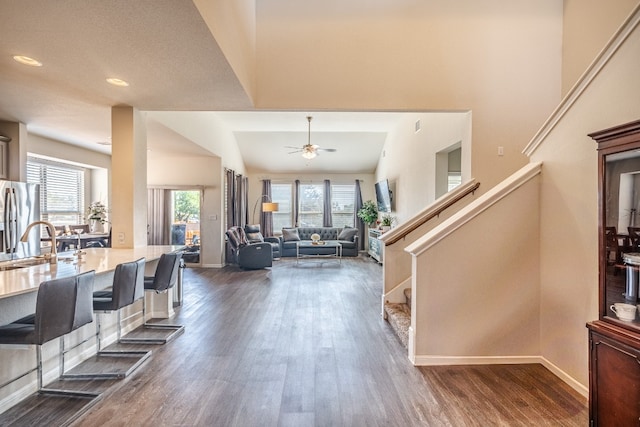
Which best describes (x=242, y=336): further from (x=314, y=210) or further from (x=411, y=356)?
(x=314, y=210)

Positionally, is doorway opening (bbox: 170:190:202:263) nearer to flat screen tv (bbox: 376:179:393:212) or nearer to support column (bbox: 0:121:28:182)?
support column (bbox: 0:121:28:182)

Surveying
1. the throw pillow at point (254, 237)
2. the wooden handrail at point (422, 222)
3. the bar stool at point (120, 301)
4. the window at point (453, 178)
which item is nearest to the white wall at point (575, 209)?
the wooden handrail at point (422, 222)

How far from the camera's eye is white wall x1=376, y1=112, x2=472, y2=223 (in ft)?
15.9

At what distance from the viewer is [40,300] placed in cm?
216

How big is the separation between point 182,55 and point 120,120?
6.28ft

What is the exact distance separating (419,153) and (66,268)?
19.3 feet

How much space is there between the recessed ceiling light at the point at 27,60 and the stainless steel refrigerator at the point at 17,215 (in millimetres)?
2724

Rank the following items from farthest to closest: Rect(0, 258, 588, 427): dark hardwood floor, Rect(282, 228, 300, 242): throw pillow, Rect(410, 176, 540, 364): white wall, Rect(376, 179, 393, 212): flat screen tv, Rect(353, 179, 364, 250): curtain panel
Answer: Rect(353, 179, 364, 250): curtain panel
Rect(282, 228, 300, 242): throw pillow
Rect(376, 179, 393, 212): flat screen tv
Rect(410, 176, 540, 364): white wall
Rect(0, 258, 588, 427): dark hardwood floor

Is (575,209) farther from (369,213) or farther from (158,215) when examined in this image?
(158,215)

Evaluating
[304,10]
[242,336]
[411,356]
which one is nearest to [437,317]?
[411,356]

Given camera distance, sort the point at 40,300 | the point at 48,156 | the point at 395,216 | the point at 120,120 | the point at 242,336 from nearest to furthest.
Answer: the point at 40,300
the point at 242,336
the point at 120,120
the point at 48,156
the point at 395,216

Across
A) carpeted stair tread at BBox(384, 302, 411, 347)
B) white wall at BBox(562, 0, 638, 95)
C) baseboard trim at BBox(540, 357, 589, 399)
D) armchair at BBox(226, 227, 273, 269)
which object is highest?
white wall at BBox(562, 0, 638, 95)

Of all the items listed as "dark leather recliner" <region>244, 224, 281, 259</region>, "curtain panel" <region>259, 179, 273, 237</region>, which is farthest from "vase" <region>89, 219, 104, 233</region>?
"curtain panel" <region>259, 179, 273, 237</region>

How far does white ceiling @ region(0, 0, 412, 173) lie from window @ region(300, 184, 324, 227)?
546cm
